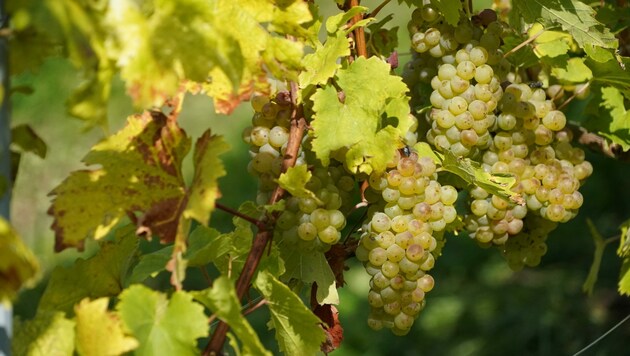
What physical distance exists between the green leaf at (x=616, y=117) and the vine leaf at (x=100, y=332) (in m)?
0.85

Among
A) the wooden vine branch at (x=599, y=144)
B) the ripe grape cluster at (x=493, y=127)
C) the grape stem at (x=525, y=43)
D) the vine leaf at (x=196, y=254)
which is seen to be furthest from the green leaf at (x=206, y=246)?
the wooden vine branch at (x=599, y=144)

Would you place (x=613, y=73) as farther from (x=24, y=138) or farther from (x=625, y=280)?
(x=24, y=138)

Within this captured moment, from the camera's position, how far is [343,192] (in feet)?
3.72

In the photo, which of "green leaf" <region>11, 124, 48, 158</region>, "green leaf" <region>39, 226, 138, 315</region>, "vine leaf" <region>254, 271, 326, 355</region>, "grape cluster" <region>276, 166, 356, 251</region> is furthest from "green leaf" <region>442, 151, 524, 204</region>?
"green leaf" <region>11, 124, 48, 158</region>

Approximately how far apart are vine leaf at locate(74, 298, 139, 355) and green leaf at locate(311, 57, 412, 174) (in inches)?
11.7

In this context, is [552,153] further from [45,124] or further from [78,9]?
[45,124]

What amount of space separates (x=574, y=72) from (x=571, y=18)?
0.22m

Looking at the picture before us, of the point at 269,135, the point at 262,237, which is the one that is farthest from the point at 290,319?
the point at 269,135

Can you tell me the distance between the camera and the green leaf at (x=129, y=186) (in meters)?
0.89

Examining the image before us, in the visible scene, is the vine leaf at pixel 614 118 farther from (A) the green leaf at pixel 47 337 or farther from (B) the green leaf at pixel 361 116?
(A) the green leaf at pixel 47 337

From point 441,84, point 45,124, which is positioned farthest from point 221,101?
point 45,124

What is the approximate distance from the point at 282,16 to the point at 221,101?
0.35ft

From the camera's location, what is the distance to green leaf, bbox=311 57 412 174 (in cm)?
103

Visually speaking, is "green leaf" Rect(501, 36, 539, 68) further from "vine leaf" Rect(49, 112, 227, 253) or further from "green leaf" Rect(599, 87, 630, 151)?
"vine leaf" Rect(49, 112, 227, 253)
